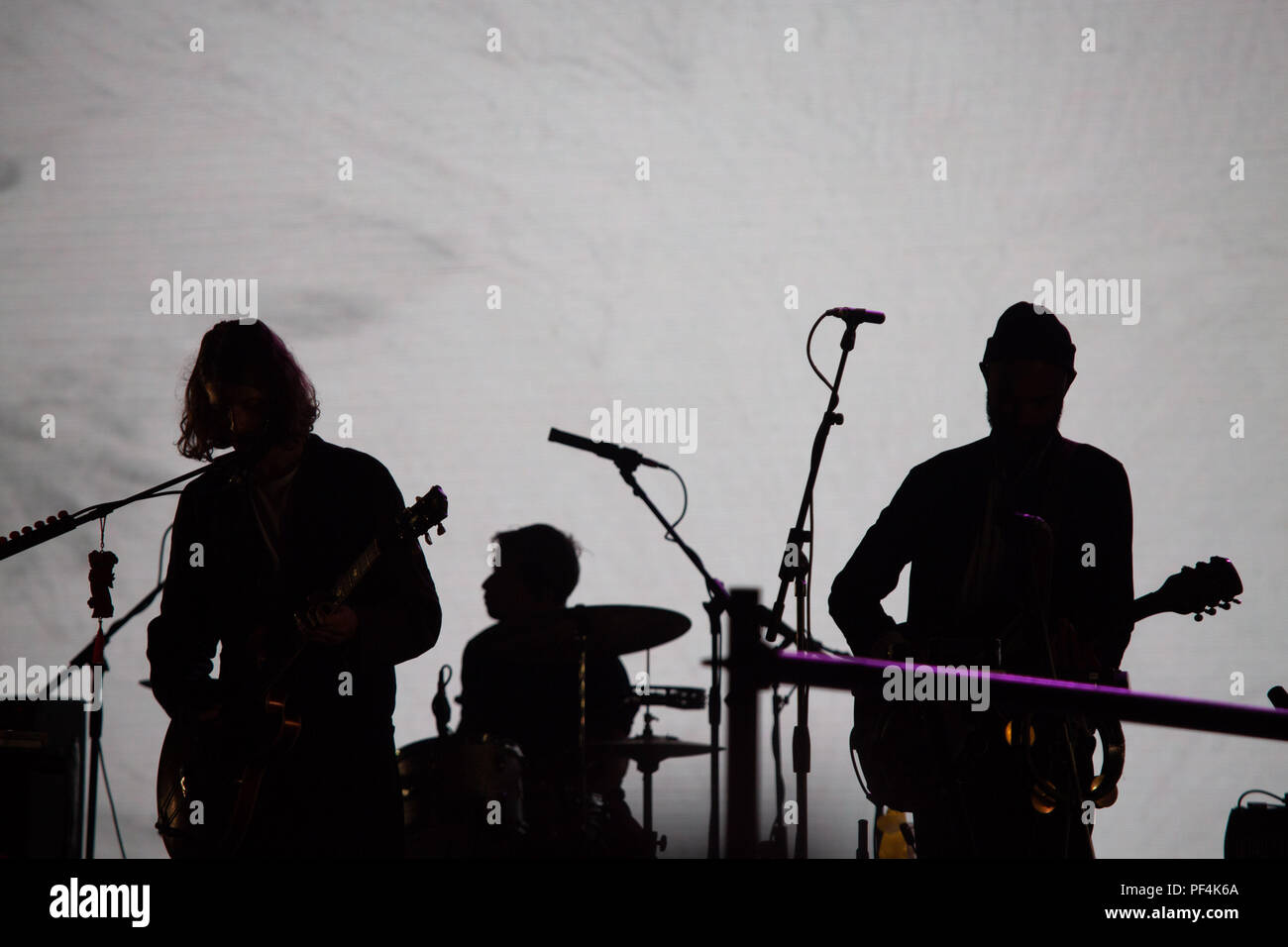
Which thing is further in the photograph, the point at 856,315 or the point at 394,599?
the point at 856,315

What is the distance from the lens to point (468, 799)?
13.2ft

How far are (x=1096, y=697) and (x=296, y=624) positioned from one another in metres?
1.97

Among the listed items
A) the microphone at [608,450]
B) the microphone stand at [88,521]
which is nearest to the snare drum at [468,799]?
the microphone stand at [88,521]

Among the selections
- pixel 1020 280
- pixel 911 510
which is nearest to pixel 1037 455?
pixel 911 510

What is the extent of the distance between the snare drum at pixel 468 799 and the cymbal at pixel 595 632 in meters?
0.33

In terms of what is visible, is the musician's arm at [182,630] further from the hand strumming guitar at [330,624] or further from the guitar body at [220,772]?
the hand strumming guitar at [330,624]

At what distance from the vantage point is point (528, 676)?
4410mm

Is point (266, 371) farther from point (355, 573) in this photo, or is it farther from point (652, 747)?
point (652, 747)

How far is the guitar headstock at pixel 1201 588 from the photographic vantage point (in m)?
2.71

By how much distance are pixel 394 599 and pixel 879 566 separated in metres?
1.18

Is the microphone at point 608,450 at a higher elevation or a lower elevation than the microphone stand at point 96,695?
higher

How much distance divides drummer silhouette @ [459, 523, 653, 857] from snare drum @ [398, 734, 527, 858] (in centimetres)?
8

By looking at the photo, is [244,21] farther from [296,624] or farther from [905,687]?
[905,687]

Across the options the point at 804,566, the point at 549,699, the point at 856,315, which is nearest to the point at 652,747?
the point at 549,699
